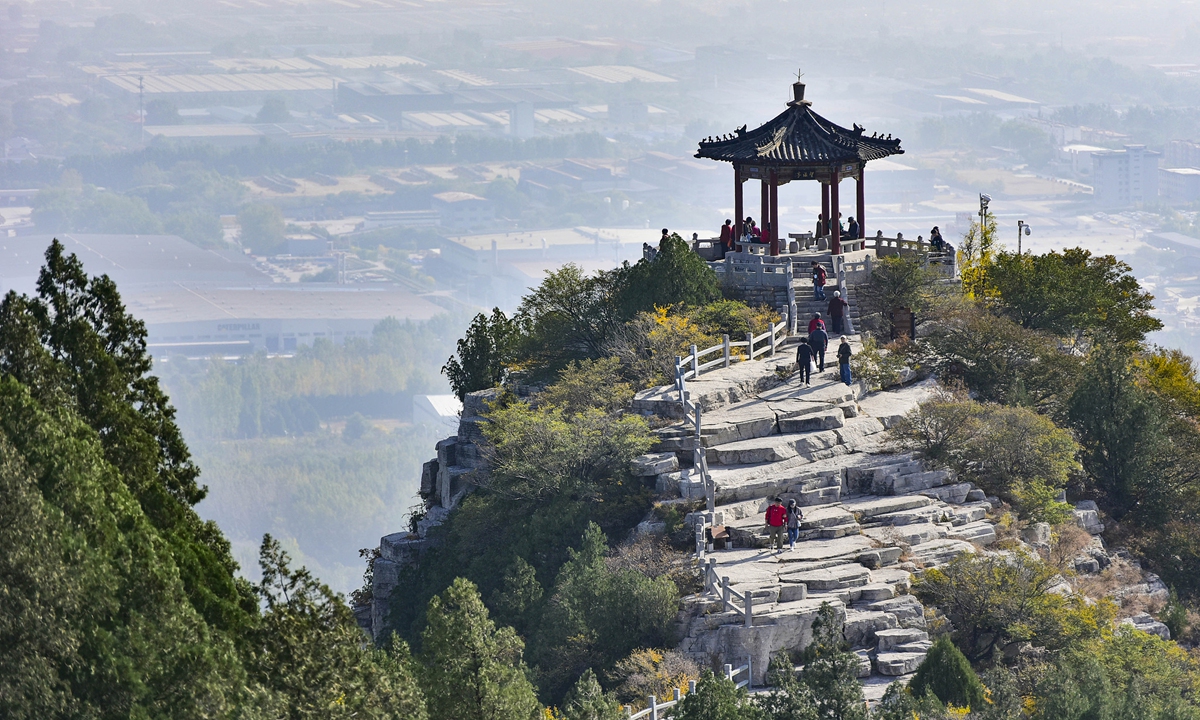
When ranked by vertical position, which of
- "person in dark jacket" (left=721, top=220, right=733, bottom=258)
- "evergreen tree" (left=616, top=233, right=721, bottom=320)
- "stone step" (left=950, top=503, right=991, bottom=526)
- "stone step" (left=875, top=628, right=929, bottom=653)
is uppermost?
"person in dark jacket" (left=721, top=220, right=733, bottom=258)

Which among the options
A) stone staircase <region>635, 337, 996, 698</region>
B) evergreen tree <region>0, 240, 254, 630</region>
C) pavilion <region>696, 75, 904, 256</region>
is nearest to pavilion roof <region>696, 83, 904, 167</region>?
pavilion <region>696, 75, 904, 256</region>

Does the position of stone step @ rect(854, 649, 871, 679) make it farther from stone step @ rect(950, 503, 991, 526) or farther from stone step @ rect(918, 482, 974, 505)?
stone step @ rect(918, 482, 974, 505)

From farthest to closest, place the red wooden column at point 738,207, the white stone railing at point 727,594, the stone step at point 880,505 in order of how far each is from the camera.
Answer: the red wooden column at point 738,207, the stone step at point 880,505, the white stone railing at point 727,594

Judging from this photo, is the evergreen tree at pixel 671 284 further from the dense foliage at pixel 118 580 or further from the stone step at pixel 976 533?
the dense foliage at pixel 118 580

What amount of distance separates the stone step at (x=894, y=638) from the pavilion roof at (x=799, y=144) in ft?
72.6

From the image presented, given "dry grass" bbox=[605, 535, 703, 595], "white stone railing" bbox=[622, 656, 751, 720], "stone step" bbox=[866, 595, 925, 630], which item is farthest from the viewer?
"dry grass" bbox=[605, 535, 703, 595]

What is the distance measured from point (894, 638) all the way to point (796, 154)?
2278 cm

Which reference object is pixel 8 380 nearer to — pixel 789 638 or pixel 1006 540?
pixel 789 638

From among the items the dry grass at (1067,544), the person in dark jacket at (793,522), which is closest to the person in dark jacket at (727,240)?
the dry grass at (1067,544)

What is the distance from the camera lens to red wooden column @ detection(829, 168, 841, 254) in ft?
191

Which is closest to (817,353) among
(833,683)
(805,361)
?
(805,361)

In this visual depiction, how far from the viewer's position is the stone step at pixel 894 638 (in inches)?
1508

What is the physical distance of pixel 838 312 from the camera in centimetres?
5484

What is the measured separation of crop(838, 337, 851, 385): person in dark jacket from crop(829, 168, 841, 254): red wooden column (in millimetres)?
8964
